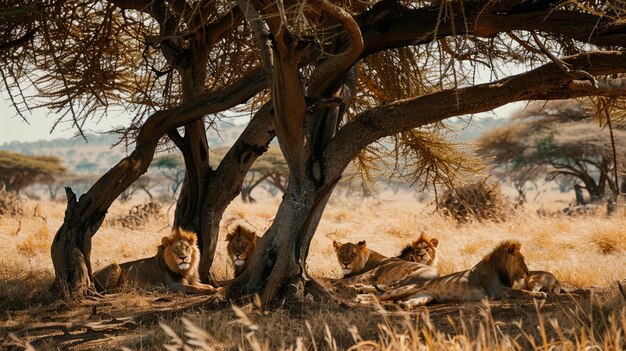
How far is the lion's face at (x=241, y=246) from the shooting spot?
32.0ft

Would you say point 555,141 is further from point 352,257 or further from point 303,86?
point 303,86

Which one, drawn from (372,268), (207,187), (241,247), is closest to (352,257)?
(372,268)

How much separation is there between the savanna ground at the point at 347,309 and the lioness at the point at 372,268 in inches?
18.8

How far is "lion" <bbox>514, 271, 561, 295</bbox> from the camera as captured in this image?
27.2ft

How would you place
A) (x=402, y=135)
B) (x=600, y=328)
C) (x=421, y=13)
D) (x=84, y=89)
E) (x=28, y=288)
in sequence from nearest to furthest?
(x=600, y=328) < (x=421, y=13) < (x=28, y=288) < (x=84, y=89) < (x=402, y=135)

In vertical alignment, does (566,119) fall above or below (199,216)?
above

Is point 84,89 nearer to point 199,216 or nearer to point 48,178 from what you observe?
point 199,216

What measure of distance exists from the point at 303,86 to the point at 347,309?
6.56 ft

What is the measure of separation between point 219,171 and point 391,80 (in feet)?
8.93

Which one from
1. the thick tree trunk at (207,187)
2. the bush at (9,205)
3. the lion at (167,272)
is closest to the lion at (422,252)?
the thick tree trunk at (207,187)

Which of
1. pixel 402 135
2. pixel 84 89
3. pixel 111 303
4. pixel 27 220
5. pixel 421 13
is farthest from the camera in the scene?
pixel 27 220

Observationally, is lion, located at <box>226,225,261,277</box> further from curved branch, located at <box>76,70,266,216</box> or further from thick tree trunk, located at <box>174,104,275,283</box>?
curved branch, located at <box>76,70,266,216</box>

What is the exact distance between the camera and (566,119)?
29.6m

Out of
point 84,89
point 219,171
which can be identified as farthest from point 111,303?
point 84,89
